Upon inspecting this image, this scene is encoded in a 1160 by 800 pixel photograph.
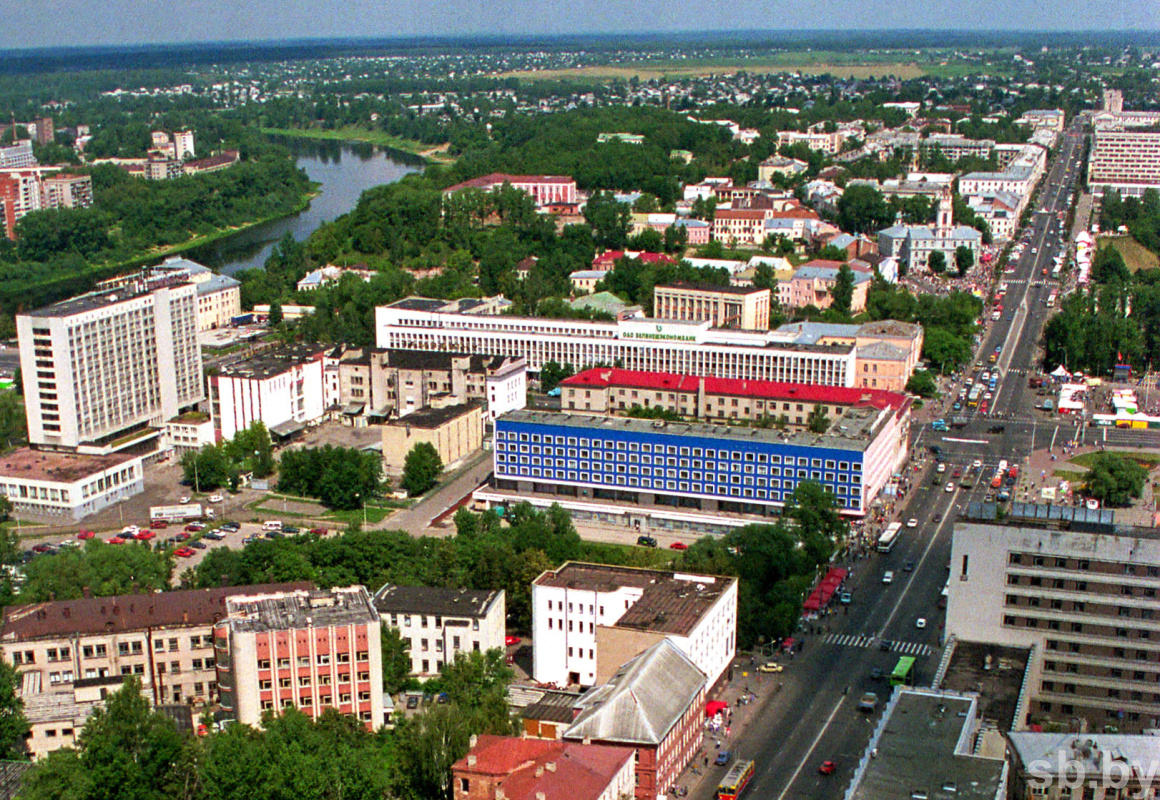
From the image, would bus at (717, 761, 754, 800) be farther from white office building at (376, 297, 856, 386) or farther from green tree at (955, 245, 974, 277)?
green tree at (955, 245, 974, 277)

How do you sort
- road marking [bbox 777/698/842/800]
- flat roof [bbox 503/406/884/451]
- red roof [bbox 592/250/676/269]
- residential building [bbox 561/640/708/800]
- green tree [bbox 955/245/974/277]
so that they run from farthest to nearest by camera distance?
green tree [bbox 955/245/974/277] → red roof [bbox 592/250/676/269] → flat roof [bbox 503/406/884/451] → road marking [bbox 777/698/842/800] → residential building [bbox 561/640/708/800]

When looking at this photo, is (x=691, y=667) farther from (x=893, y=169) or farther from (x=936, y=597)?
(x=893, y=169)

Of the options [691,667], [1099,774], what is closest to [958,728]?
[1099,774]

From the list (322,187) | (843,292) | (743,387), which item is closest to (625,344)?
(743,387)

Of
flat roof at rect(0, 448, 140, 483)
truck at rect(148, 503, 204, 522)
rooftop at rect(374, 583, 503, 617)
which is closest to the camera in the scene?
rooftop at rect(374, 583, 503, 617)

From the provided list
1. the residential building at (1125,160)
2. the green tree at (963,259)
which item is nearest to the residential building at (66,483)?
the green tree at (963,259)

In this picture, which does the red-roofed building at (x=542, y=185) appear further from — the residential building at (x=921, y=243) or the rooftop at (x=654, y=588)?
the rooftop at (x=654, y=588)

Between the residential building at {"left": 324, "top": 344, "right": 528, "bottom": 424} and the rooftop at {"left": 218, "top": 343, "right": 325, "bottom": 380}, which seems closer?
the rooftop at {"left": 218, "top": 343, "right": 325, "bottom": 380}

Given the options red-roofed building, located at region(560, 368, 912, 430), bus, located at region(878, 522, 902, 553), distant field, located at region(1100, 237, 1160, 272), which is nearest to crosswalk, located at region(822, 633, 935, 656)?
bus, located at region(878, 522, 902, 553)
